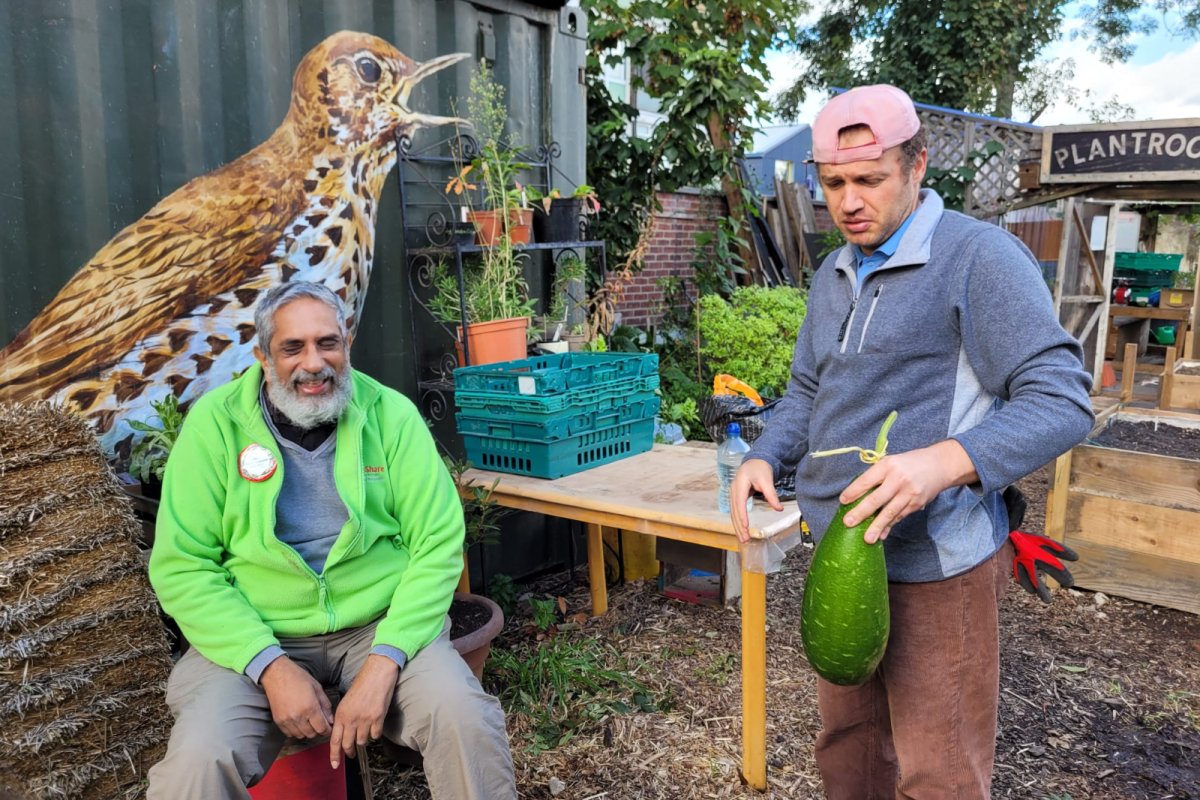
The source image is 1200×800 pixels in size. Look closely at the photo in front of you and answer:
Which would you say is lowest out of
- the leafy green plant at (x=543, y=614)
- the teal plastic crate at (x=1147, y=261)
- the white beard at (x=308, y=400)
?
the leafy green plant at (x=543, y=614)

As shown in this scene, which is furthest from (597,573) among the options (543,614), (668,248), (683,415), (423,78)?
(668,248)

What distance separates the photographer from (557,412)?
3320 mm

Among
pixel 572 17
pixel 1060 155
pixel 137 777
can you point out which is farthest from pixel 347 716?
pixel 1060 155

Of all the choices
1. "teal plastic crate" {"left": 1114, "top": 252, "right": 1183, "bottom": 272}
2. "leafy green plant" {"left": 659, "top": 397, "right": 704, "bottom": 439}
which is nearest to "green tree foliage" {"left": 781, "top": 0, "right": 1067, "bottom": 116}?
"teal plastic crate" {"left": 1114, "top": 252, "right": 1183, "bottom": 272}

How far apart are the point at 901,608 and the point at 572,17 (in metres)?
3.86

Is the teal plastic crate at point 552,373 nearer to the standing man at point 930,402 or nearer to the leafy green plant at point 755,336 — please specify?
the standing man at point 930,402

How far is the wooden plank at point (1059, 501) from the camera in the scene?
4.48 metres

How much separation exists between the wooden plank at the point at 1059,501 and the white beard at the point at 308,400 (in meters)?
3.64

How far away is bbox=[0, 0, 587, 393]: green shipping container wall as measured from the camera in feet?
9.05

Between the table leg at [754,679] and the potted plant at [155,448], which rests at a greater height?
the potted plant at [155,448]

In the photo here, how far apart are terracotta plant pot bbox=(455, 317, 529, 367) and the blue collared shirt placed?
2162 millimetres

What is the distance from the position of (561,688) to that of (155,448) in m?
1.74

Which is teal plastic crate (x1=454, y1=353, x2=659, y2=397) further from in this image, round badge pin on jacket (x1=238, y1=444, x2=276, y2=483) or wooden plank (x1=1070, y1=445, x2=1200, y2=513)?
wooden plank (x1=1070, y1=445, x2=1200, y2=513)

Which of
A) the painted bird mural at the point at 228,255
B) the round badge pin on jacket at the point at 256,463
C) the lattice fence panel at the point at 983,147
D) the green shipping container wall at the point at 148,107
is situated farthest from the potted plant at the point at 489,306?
the lattice fence panel at the point at 983,147
